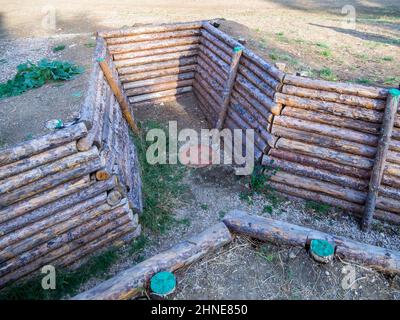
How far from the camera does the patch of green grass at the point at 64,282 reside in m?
5.26

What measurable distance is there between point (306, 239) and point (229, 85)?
5241mm

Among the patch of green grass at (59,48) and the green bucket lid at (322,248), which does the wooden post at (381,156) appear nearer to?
the green bucket lid at (322,248)

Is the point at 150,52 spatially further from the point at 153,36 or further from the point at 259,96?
the point at 259,96

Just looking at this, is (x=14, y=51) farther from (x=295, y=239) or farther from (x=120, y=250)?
(x=295, y=239)

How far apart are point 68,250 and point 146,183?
2686 mm

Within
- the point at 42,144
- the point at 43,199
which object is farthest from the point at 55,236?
the point at 42,144

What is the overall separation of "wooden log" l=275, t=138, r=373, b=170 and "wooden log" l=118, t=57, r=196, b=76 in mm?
5590

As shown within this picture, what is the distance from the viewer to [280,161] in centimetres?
744

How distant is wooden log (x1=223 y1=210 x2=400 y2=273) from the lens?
502 centimetres

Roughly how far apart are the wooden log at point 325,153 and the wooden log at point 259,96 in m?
0.74

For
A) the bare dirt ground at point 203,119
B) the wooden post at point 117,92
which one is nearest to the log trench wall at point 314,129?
the bare dirt ground at point 203,119

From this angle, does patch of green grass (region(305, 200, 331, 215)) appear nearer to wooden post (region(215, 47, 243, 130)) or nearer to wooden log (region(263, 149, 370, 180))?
wooden log (region(263, 149, 370, 180))
